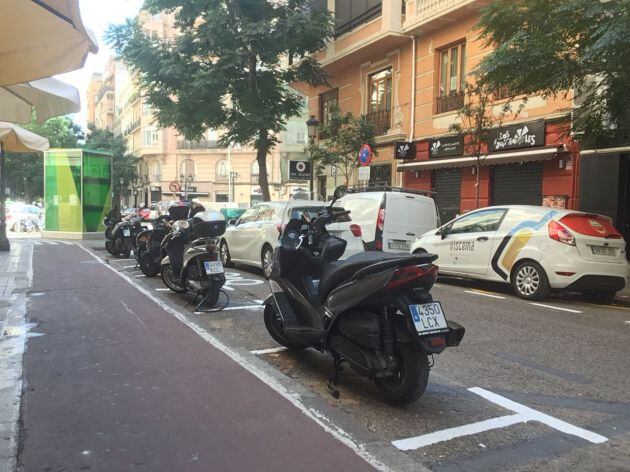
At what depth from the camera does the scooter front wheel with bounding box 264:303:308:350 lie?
5.67 meters

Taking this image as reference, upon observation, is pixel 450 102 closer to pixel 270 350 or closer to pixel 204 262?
pixel 204 262

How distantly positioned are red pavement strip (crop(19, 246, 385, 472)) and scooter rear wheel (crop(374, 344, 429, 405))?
2.18 feet

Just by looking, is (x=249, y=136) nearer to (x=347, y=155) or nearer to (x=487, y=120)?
(x=347, y=155)

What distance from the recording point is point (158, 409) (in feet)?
13.4

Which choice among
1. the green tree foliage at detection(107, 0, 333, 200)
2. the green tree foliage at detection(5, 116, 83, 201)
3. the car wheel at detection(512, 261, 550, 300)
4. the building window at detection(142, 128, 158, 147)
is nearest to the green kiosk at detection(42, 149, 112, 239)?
the green tree foliage at detection(107, 0, 333, 200)

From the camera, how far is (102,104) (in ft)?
331

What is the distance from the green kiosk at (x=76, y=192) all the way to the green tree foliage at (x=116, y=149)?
32237 millimetres

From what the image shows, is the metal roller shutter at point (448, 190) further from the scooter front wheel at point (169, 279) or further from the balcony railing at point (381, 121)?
the scooter front wheel at point (169, 279)

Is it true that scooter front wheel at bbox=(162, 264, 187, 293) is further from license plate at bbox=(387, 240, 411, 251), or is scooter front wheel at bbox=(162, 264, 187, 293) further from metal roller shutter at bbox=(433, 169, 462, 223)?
metal roller shutter at bbox=(433, 169, 462, 223)

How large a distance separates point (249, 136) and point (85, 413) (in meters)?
17.1

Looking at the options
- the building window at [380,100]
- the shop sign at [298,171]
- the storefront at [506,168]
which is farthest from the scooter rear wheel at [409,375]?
the building window at [380,100]

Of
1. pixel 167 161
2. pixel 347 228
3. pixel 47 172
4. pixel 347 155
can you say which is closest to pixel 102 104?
pixel 167 161

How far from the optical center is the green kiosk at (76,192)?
68.3ft

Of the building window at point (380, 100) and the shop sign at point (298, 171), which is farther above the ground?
the building window at point (380, 100)
